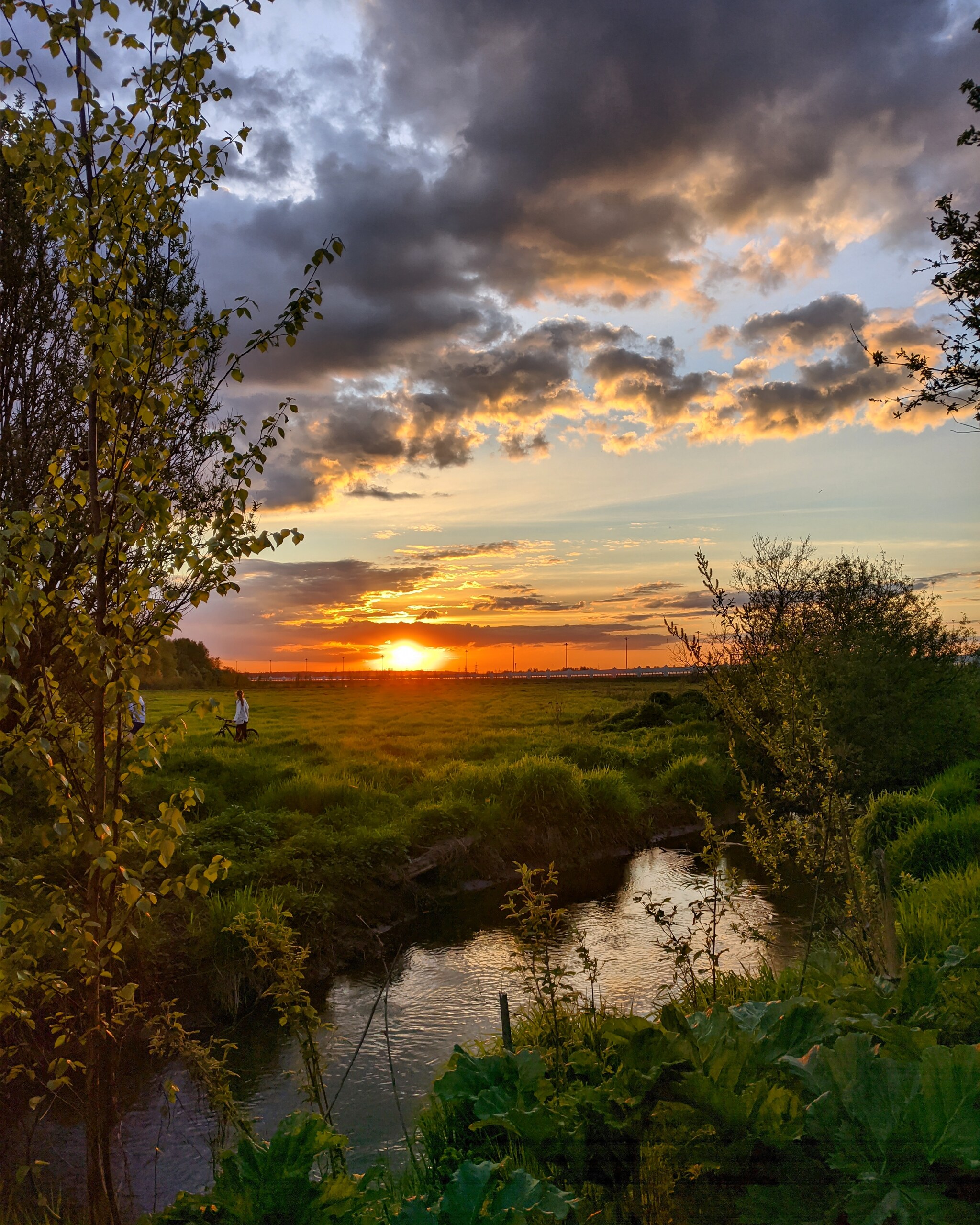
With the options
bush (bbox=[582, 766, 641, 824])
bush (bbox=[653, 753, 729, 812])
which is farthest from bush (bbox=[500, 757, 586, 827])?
bush (bbox=[653, 753, 729, 812])

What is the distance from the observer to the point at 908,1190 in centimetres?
202

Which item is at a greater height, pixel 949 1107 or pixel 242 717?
pixel 949 1107

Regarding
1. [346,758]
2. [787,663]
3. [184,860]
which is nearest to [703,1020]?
[787,663]

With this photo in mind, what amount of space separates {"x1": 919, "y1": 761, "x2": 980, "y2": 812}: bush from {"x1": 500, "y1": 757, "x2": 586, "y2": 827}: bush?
614 centimetres

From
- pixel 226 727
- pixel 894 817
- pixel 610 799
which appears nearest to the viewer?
pixel 226 727

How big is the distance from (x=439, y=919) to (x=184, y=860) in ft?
12.1

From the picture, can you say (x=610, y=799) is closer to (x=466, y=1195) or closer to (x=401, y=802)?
(x=401, y=802)

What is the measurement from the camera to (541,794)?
50.9 feet

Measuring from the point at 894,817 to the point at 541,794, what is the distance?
20.6 ft

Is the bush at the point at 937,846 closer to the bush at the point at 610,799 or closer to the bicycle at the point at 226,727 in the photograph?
the bush at the point at 610,799

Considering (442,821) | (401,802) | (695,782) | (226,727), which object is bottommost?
(695,782)

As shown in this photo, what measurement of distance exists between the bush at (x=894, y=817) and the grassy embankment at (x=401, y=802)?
3214 millimetres

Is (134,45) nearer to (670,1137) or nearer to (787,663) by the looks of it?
(670,1137)

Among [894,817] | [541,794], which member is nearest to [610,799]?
[541,794]
